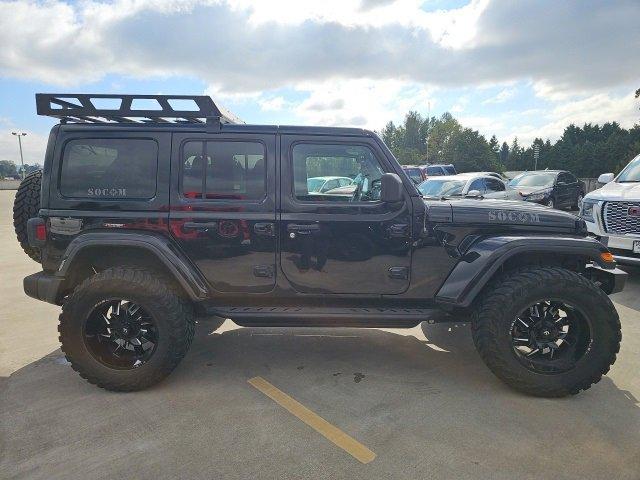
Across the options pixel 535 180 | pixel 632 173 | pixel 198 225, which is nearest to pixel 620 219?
pixel 632 173

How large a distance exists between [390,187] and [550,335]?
1.71 metres

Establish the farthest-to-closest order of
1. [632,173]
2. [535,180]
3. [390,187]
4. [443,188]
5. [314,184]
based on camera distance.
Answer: [535,180], [443,188], [632,173], [314,184], [390,187]

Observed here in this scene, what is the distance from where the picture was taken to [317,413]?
8.87 ft

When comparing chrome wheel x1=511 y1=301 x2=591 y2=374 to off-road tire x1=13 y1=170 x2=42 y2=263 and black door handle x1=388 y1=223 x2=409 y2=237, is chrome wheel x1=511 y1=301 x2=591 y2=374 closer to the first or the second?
black door handle x1=388 y1=223 x2=409 y2=237

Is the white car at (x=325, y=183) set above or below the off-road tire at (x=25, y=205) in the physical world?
above

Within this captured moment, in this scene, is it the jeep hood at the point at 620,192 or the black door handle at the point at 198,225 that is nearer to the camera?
the black door handle at the point at 198,225

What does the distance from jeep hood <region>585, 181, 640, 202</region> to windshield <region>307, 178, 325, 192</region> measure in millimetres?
4761

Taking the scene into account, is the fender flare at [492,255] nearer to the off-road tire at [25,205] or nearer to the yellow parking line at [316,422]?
the yellow parking line at [316,422]

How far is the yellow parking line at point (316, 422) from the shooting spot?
2322 mm

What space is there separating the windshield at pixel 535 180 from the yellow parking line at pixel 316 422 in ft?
39.4

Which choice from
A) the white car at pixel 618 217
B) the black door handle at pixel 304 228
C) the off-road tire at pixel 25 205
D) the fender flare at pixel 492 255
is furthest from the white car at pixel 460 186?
the off-road tire at pixel 25 205

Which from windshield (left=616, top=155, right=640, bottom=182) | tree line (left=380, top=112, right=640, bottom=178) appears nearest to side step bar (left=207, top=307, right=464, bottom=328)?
windshield (left=616, top=155, right=640, bottom=182)

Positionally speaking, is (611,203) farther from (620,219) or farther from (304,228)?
(304,228)

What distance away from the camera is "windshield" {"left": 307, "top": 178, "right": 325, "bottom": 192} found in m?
3.09
